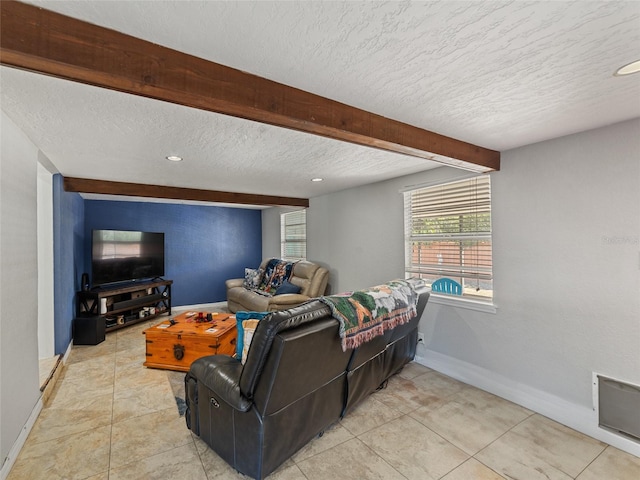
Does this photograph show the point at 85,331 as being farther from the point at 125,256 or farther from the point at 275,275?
the point at 275,275

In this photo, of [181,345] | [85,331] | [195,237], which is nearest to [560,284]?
[181,345]

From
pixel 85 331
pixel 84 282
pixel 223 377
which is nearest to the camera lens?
pixel 223 377

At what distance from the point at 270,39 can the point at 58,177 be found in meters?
3.60

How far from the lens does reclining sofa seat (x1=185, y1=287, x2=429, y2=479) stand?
5.25ft

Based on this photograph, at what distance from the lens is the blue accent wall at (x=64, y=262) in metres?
3.37

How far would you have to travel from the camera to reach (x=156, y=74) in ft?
4.05

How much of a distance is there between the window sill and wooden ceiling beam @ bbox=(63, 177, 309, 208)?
9.74 feet

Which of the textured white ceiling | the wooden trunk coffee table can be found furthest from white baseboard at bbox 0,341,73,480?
the textured white ceiling

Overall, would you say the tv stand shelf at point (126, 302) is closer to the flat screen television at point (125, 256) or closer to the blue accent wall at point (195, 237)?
the flat screen television at point (125, 256)

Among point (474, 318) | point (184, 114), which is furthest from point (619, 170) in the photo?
point (184, 114)

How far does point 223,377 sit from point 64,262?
3.06 metres

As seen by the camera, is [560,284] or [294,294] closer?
[560,284]

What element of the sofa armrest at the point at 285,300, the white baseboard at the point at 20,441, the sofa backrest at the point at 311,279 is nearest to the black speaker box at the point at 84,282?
the white baseboard at the point at 20,441

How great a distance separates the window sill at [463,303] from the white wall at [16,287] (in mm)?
3571
